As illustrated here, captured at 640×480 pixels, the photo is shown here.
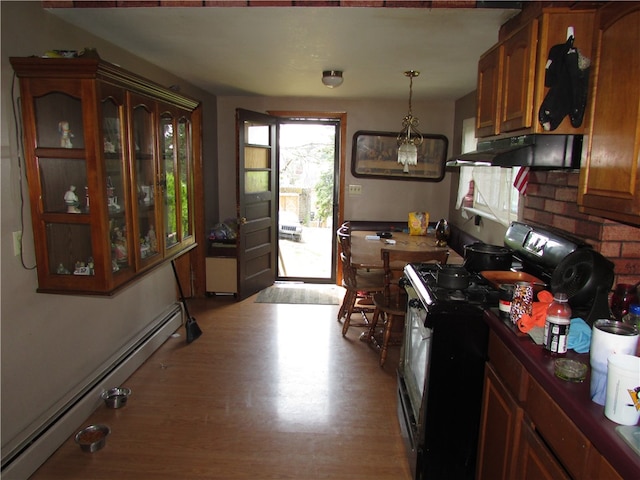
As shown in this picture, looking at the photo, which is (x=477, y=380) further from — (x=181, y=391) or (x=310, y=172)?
(x=310, y=172)

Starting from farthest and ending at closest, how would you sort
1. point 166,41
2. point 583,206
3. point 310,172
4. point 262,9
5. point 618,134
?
point 310,172, point 166,41, point 262,9, point 583,206, point 618,134

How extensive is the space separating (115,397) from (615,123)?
2832 millimetres

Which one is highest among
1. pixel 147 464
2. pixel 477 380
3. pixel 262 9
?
pixel 262 9

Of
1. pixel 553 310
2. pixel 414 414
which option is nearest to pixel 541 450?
pixel 553 310

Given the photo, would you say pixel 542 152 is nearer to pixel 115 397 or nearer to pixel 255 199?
pixel 115 397

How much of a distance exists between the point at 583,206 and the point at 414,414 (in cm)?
122

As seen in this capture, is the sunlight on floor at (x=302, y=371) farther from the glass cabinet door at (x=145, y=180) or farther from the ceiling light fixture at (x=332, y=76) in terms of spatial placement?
the ceiling light fixture at (x=332, y=76)

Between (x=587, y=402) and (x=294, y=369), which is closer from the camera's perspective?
(x=587, y=402)

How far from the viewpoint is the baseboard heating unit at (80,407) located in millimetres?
2025

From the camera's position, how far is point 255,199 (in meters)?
4.80

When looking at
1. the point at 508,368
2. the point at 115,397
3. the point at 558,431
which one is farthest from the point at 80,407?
the point at 558,431

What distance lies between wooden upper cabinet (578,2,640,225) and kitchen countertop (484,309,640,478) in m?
0.50

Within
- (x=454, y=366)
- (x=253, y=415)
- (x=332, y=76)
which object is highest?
Answer: (x=332, y=76)

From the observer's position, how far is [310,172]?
21.0 feet
